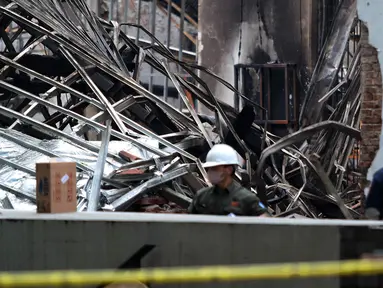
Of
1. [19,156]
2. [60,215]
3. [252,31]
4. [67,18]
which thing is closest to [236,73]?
[252,31]

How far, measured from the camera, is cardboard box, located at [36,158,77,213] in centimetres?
622

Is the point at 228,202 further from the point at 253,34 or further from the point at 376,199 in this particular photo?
the point at 253,34

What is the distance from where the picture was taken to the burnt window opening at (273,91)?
17406 millimetres

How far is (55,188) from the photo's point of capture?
626cm

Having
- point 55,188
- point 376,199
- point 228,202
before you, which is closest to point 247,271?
point 228,202

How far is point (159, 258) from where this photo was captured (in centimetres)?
571

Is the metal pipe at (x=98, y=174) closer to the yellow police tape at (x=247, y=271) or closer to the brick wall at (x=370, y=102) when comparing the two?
the brick wall at (x=370, y=102)

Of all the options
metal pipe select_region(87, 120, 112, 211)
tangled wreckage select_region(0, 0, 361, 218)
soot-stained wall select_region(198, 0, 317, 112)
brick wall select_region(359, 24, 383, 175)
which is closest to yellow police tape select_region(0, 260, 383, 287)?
brick wall select_region(359, 24, 383, 175)

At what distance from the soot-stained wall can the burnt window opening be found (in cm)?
27

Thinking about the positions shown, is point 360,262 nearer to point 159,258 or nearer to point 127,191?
point 159,258

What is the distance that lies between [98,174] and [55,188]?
2969 mm

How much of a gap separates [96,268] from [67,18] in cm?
782

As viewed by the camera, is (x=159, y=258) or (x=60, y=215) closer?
(x=159, y=258)

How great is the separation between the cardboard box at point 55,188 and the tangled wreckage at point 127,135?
2.41 metres
